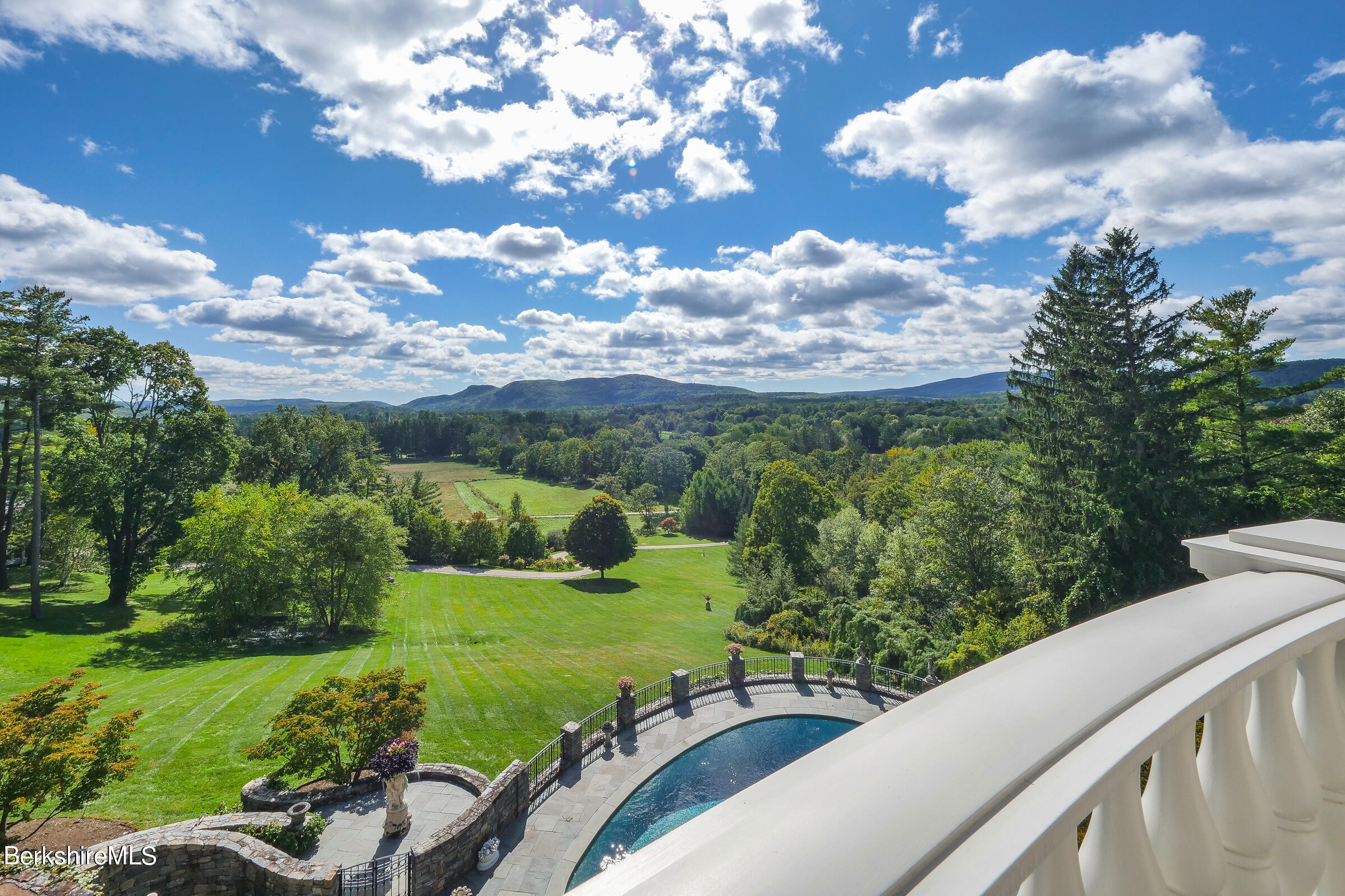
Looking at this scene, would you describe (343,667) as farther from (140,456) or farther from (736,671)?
(140,456)

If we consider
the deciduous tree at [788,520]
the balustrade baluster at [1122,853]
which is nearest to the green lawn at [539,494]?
the deciduous tree at [788,520]

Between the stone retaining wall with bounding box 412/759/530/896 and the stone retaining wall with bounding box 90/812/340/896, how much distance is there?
1297mm

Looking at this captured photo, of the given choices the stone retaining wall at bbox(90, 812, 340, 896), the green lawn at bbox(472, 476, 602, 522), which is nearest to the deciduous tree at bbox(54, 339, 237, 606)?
the stone retaining wall at bbox(90, 812, 340, 896)

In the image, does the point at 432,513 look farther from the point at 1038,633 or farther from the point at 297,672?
the point at 1038,633

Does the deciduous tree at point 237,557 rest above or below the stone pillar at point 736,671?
above

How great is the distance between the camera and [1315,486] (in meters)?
14.3

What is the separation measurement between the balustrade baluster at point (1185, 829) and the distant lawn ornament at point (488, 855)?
11.5 meters

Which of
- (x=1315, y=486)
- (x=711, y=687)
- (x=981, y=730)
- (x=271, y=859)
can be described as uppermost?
(x=981, y=730)

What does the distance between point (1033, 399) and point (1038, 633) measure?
8.06 metres

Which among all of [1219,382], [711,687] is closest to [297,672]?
[711,687]

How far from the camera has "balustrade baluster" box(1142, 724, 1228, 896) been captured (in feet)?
4.53

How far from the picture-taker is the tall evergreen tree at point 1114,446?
584 inches

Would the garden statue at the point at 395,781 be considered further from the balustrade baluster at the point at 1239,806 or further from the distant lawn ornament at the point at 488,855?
the balustrade baluster at the point at 1239,806

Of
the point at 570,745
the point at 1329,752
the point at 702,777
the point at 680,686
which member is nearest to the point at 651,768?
the point at 702,777
